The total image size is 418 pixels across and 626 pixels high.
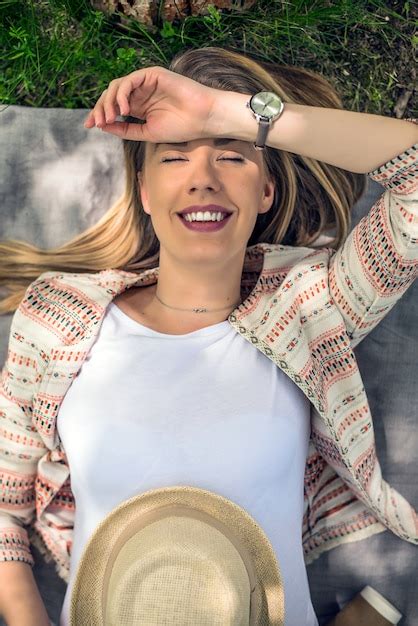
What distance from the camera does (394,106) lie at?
3174 mm

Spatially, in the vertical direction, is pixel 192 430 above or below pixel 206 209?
below

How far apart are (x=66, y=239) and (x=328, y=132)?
114 centimetres

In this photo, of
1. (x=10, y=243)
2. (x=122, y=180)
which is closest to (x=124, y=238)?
(x=122, y=180)

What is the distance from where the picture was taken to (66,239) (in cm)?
308

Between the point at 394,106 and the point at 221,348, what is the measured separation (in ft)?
4.20

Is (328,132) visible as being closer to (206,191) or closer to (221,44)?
(206,191)

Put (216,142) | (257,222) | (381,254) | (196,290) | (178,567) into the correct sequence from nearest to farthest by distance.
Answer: (178,567)
(381,254)
(216,142)
(196,290)
(257,222)

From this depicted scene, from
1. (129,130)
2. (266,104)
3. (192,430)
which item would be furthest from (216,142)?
(192,430)

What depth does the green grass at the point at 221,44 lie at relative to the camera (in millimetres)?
3096

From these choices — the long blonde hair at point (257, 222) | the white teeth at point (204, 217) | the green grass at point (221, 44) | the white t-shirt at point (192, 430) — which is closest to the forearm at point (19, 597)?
the white t-shirt at point (192, 430)

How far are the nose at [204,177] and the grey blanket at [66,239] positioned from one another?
0.61m

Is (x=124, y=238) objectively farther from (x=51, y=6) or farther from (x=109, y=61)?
(x=51, y=6)

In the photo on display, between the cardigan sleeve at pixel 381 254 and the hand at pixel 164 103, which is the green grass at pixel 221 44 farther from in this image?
the cardigan sleeve at pixel 381 254

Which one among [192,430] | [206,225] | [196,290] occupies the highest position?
[206,225]
